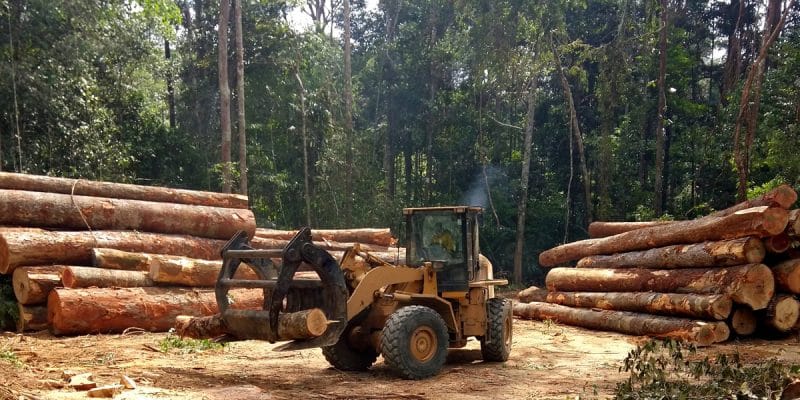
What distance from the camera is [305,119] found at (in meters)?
28.9

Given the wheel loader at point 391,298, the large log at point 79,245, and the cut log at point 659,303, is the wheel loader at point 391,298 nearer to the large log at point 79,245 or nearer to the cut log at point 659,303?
the cut log at point 659,303

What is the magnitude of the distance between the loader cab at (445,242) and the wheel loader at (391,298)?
0.04 feet

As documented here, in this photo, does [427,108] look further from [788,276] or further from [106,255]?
[788,276]

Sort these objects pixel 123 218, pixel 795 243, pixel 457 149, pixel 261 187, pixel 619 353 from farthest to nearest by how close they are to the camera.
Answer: pixel 457 149, pixel 261 187, pixel 123 218, pixel 795 243, pixel 619 353

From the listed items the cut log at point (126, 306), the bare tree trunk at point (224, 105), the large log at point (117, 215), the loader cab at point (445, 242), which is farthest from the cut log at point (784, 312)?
the bare tree trunk at point (224, 105)

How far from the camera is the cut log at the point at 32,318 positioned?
12328mm

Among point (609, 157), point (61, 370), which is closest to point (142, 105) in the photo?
point (609, 157)

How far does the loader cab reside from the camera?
945 cm

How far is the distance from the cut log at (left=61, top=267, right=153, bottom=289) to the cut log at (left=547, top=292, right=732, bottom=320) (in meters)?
9.06

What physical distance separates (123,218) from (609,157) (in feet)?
55.6

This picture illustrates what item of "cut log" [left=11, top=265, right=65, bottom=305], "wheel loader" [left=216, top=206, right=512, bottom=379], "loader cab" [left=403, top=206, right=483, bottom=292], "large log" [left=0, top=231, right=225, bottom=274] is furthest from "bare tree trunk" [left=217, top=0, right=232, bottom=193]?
"loader cab" [left=403, top=206, right=483, bottom=292]

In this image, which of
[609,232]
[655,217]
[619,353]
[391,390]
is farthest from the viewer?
[655,217]

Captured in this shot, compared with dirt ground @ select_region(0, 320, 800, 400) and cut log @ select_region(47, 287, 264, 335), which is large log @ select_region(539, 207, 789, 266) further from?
cut log @ select_region(47, 287, 264, 335)

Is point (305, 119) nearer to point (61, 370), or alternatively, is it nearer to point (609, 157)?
point (609, 157)
